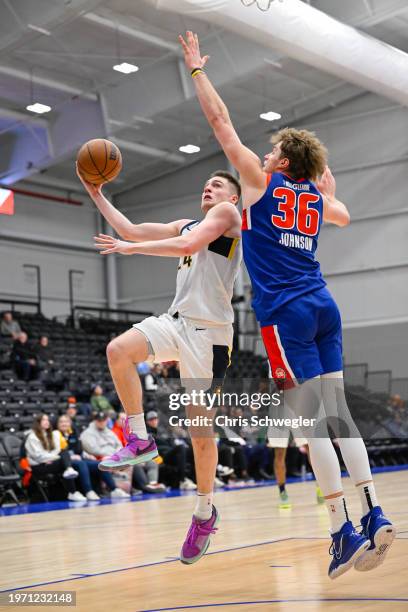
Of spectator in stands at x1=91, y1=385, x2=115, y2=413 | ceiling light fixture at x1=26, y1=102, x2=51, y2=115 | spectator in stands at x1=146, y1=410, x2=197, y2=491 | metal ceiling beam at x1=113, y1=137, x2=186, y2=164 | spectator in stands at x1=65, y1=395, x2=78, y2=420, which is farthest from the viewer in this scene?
metal ceiling beam at x1=113, y1=137, x2=186, y2=164

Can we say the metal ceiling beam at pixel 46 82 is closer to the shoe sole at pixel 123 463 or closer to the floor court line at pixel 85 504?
the floor court line at pixel 85 504

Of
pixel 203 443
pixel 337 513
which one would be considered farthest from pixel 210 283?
pixel 337 513

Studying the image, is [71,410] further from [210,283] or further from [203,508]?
[210,283]

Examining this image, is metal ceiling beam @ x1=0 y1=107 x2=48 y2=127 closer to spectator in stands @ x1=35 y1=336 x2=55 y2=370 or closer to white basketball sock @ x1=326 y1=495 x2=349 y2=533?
spectator in stands @ x1=35 y1=336 x2=55 y2=370

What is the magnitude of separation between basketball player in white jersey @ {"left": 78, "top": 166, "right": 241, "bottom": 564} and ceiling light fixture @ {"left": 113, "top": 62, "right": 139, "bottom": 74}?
48.6 ft

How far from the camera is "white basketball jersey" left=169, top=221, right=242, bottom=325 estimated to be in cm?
482

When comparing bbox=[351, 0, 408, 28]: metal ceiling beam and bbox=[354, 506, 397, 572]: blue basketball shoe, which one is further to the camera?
bbox=[351, 0, 408, 28]: metal ceiling beam

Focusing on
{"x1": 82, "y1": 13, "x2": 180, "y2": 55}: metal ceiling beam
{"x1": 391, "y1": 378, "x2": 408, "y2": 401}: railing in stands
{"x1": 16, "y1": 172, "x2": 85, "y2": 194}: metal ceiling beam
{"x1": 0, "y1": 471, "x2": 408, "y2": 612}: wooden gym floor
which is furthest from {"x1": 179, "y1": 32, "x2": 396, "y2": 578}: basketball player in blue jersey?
{"x1": 16, "y1": 172, "x2": 85, "y2": 194}: metal ceiling beam

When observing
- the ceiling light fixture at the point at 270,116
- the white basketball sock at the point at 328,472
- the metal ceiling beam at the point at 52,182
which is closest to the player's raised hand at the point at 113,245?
the white basketball sock at the point at 328,472

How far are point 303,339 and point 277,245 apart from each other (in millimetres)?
474

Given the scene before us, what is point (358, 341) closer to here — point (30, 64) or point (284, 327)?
point (30, 64)

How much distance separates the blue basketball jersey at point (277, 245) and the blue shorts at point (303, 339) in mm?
63

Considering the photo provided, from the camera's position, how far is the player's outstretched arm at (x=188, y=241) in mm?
4391

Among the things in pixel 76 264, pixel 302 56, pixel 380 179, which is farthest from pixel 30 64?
pixel 380 179
